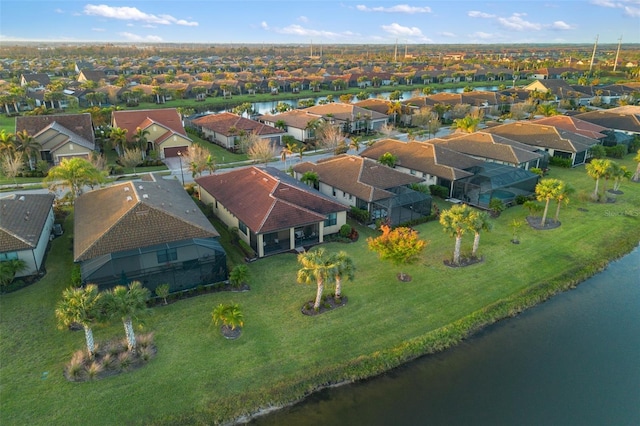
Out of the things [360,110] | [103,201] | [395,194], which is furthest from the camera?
[360,110]

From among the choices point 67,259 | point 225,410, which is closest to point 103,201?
point 67,259

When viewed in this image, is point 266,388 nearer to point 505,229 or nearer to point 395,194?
point 395,194

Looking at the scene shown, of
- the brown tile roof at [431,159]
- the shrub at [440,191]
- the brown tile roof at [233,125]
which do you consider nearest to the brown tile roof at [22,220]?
the brown tile roof at [233,125]

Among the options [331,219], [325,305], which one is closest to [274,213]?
[331,219]

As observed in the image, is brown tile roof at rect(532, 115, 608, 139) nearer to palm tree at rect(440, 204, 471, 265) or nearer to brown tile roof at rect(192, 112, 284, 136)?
brown tile roof at rect(192, 112, 284, 136)

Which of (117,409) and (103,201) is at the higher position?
(103,201)
